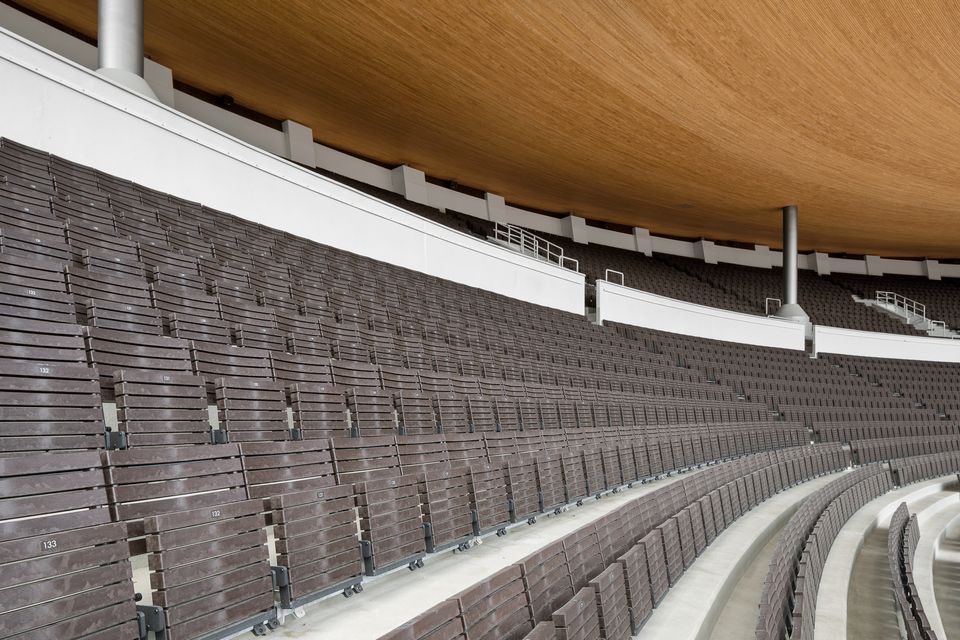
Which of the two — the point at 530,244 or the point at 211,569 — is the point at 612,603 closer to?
the point at 211,569

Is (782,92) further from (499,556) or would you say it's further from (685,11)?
(499,556)

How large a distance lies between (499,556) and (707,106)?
683 centimetres

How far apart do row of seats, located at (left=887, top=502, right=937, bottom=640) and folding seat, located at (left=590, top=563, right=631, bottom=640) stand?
3.64ft

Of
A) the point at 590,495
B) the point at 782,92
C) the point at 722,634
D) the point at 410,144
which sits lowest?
the point at 722,634

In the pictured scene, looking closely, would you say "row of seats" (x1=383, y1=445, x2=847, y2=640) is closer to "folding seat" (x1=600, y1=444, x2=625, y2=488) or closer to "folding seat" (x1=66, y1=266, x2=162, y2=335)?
"folding seat" (x1=600, y1=444, x2=625, y2=488)

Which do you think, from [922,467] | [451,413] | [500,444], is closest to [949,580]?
[922,467]

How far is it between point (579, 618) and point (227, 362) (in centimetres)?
168

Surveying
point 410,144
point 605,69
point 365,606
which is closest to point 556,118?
point 605,69

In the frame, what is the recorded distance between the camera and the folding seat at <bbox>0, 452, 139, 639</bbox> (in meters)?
1.27

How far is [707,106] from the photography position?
8.10 m

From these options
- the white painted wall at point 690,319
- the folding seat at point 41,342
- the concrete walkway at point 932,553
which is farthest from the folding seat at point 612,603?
the white painted wall at point 690,319

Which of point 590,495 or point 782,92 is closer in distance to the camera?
point 590,495

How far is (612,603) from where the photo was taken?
6.85 feet

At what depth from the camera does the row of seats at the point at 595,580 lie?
62.0 inches
